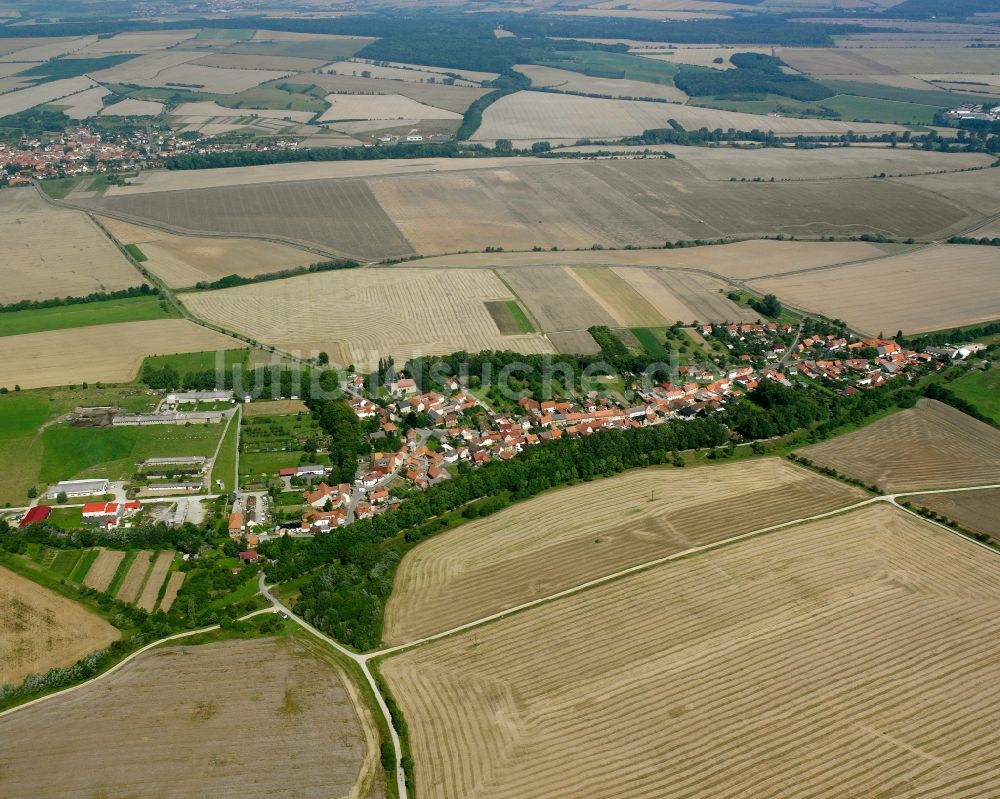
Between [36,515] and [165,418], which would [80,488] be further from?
[165,418]

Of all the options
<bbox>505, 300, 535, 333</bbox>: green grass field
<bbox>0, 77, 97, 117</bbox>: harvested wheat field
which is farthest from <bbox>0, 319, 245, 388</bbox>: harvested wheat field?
<bbox>0, 77, 97, 117</bbox>: harvested wheat field

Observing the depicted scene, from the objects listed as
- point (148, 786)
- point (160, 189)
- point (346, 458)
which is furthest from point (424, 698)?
point (160, 189)

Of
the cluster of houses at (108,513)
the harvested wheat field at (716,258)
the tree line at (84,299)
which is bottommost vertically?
the cluster of houses at (108,513)

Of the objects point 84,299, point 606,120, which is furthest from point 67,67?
point 84,299

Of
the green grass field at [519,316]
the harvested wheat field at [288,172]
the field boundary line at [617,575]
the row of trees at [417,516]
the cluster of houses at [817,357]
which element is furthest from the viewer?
the harvested wheat field at [288,172]

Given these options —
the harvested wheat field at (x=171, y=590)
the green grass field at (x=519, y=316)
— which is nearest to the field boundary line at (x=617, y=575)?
the harvested wheat field at (x=171, y=590)

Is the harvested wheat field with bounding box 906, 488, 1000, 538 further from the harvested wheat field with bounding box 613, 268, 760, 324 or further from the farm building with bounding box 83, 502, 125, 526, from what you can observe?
the farm building with bounding box 83, 502, 125, 526

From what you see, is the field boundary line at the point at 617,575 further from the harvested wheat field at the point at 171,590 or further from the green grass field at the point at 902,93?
the green grass field at the point at 902,93
